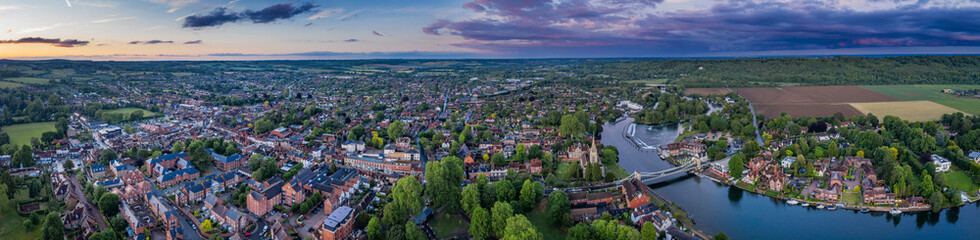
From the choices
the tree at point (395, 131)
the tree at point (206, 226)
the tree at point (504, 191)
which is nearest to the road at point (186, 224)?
the tree at point (206, 226)

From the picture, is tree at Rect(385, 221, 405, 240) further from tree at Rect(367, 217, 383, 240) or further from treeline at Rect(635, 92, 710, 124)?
treeline at Rect(635, 92, 710, 124)

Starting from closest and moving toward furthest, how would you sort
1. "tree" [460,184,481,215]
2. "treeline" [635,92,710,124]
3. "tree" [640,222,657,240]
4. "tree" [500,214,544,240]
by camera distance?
"tree" [500,214,544,240], "tree" [640,222,657,240], "tree" [460,184,481,215], "treeline" [635,92,710,124]

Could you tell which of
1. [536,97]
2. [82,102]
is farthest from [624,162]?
[82,102]

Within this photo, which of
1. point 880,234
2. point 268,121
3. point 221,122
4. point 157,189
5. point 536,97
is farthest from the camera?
point 536,97

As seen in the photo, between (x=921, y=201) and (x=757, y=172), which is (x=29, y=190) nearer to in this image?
(x=757, y=172)

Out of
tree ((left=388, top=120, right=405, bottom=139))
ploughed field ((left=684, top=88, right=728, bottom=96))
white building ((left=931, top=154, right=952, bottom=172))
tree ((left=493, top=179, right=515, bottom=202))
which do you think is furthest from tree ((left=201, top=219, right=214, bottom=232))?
ploughed field ((left=684, top=88, right=728, bottom=96))

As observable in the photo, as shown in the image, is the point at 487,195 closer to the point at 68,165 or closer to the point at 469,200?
the point at 469,200

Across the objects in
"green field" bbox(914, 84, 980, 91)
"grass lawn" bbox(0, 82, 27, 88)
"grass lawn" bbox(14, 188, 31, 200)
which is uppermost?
"green field" bbox(914, 84, 980, 91)

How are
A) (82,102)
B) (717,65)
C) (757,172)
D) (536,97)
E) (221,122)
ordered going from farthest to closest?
(717,65) < (536,97) < (82,102) < (221,122) < (757,172)
